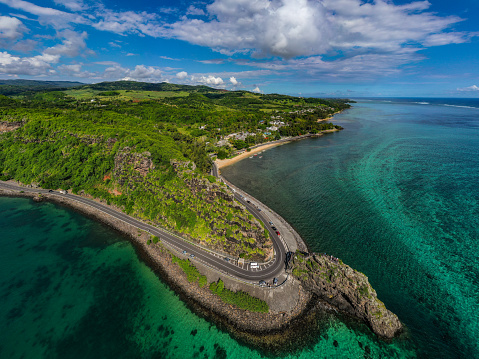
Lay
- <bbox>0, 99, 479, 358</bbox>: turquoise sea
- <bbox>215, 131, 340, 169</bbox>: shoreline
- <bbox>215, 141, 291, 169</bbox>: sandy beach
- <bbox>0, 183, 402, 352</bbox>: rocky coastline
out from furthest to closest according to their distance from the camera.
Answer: <bbox>215, 131, 340, 169</bbox>: shoreline < <bbox>215, 141, 291, 169</bbox>: sandy beach < <bbox>0, 183, 402, 352</bbox>: rocky coastline < <bbox>0, 99, 479, 358</bbox>: turquoise sea

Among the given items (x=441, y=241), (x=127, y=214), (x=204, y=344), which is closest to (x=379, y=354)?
(x=204, y=344)

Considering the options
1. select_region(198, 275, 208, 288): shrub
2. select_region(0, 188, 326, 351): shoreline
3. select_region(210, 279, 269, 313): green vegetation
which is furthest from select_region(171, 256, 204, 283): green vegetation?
select_region(210, 279, 269, 313): green vegetation

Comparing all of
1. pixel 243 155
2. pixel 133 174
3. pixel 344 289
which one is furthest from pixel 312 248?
pixel 243 155

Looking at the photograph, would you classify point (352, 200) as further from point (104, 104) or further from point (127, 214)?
point (104, 104)

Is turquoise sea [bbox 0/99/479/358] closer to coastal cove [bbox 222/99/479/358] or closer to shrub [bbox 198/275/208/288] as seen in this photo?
coastal cove [bbox 222/99/479/358]

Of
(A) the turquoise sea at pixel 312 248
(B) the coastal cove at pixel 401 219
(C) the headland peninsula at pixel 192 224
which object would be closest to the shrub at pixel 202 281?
(C) the headland peninsula at pixel 192 224

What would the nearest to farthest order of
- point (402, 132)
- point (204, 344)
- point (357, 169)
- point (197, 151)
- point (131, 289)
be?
point (204, 344), point (131, 289), point (197, 151), point (357, 169), point (402, 132)

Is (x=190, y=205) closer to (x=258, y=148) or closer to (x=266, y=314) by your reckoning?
(x=266, y=314)
